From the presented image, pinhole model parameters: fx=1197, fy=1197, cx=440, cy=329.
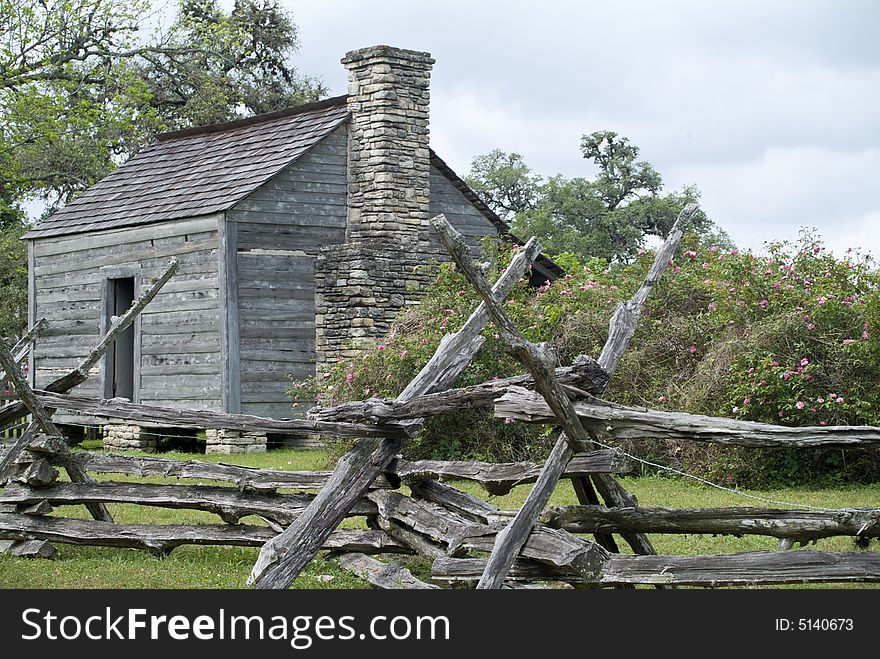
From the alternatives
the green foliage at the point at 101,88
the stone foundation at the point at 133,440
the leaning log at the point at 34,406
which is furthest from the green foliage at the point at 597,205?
the leaning log at the point at 34,406

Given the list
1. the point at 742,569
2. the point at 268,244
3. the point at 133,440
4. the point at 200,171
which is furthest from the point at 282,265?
the point at 742,569

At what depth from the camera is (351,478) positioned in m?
7.19

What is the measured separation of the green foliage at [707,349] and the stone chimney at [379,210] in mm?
1693

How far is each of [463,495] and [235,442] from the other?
409 inches

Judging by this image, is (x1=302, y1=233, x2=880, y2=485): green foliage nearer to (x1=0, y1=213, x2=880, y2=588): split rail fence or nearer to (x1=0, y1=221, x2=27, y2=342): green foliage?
(x1=0, y1=213, x2=880, y2=588): split rail fence

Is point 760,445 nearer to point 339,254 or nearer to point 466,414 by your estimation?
point 466,414

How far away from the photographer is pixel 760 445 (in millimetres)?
6004

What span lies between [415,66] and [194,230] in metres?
4.13

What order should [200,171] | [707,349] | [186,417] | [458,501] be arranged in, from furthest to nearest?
[200,171], [707,349], [186,417], [458,501]

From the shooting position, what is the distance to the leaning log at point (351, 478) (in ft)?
21.9

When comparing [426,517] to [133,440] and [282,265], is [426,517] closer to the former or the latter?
[282,265]

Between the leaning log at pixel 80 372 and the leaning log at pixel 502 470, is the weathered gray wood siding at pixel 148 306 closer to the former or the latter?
the leaning log at pixel 80 372

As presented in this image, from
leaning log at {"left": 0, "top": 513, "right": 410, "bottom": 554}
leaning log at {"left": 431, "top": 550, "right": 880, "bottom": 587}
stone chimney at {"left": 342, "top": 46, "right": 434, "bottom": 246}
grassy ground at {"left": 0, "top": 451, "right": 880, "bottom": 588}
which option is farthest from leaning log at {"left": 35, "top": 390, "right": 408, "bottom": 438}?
stone chimney at {"left": 342, "top": 46, "right": 434, "bottom": 246}
